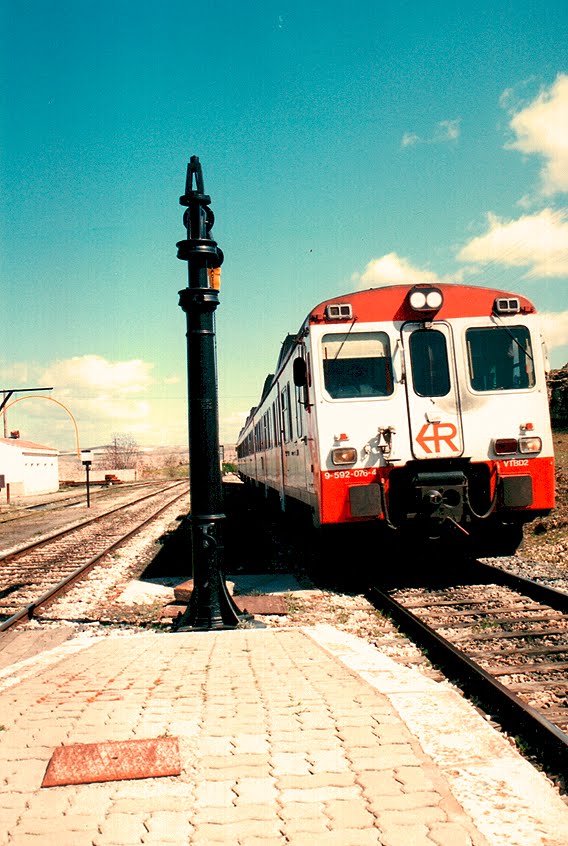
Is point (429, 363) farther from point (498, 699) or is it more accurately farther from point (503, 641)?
point (498, 699)

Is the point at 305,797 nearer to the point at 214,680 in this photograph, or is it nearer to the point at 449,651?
the point at 214,680

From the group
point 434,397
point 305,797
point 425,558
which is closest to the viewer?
point 305,797

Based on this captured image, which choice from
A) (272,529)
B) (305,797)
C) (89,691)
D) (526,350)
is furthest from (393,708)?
(272,529)

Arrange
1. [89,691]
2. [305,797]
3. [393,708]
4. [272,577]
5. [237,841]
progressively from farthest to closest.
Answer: [272,577]
[89,691]
[393,708]
[305,797]
[237,841]

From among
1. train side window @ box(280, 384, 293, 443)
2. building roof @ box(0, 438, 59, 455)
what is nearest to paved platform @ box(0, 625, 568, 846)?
train side window @ box(280, 384, 293, 443)

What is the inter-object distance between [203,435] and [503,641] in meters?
3.22

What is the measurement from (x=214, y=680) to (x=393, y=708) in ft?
4.18

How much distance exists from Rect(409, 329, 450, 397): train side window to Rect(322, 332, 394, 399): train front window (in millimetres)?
323

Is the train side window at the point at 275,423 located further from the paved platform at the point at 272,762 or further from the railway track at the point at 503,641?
the paved platform at the point at 272,762

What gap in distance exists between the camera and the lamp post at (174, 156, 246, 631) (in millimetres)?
6660

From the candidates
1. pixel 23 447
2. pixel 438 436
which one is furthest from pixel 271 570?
pixel 23 447

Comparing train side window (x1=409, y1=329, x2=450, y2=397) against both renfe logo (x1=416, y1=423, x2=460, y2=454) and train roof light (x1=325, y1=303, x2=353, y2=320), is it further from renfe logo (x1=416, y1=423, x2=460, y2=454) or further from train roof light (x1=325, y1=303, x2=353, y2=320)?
train roof light (x1=325, y1=303, x2=353, y2=320)

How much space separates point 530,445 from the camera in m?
8.36

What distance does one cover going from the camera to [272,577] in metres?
9.91
